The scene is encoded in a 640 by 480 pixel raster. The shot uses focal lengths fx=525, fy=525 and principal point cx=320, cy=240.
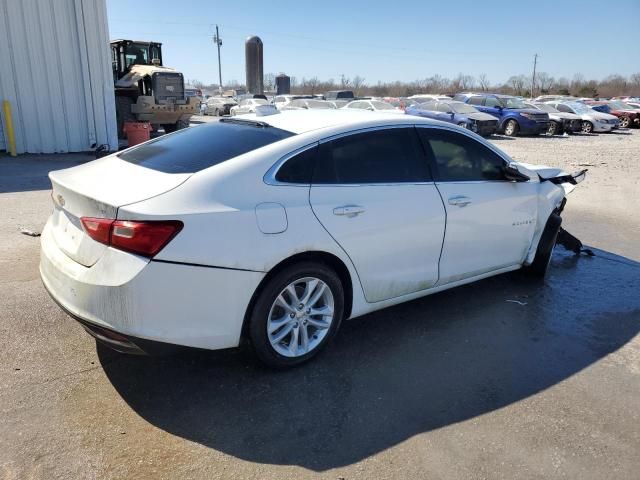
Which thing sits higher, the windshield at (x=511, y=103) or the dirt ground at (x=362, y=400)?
the windshield at (x=511, y=103)

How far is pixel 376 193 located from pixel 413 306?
4.42 ft

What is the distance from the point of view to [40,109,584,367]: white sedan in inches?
107

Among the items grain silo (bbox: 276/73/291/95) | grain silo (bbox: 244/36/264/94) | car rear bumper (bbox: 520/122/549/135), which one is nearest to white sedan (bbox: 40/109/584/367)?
car rear bumper (bbox: 520/122/549/135)

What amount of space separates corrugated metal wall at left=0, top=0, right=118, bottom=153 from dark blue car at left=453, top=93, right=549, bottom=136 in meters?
17.1

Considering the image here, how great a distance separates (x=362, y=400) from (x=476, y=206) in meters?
1.86

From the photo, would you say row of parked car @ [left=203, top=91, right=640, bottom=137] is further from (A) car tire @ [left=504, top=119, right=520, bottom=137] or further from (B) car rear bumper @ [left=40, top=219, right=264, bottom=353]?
(B) car rear bumper @ [left=40, top=219, right=264, bottom=353]

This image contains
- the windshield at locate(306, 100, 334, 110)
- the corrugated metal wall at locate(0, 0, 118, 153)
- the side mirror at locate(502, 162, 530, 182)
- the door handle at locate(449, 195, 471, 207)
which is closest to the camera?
the door handle at locate(449, 195, 471, 207)

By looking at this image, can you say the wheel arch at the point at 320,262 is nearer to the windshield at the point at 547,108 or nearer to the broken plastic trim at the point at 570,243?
the broken plastic trim at the point at 570,243

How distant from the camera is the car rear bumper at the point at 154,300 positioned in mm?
2672

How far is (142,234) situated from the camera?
2674mm

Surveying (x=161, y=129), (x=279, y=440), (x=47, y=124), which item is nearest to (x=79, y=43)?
(x=47, y=124)

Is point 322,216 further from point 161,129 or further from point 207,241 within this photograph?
point 161,129

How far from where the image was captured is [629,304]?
4.65 meters

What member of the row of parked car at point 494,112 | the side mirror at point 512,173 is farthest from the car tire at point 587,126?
the side mirror at point 512,173
